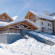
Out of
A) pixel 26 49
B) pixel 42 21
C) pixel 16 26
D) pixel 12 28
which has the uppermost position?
pixel 42 21

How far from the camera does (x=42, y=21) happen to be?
2741cm

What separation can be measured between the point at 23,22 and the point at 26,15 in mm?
11435

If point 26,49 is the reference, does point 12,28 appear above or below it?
above

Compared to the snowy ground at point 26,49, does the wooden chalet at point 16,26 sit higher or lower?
higher

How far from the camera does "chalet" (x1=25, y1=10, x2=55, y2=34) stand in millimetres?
26875

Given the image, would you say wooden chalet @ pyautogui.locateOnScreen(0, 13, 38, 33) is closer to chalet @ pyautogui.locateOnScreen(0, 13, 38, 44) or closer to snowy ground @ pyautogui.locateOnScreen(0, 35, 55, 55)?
chalet @ pyautogui.locateOnScreen(0, 13, 38, 44)

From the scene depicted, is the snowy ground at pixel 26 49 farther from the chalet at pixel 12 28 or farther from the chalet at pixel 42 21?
the chalet at pixel 42 21

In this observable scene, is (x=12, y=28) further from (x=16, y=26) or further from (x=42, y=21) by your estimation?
(x=42, y=21)

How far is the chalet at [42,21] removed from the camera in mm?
26875

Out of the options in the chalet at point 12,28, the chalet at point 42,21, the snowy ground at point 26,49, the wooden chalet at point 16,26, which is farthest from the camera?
the chalet at point 42,21

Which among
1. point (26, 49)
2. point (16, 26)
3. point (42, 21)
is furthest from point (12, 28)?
point (42, 21)

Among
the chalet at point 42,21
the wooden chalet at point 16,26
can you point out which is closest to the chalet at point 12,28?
the wooden chalet at point 16,26

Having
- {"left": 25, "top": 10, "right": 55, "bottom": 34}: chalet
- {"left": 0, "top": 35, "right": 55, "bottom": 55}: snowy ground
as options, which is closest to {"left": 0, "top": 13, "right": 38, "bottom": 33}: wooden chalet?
{"left": 0, "top": 35, "right": 55, "bottom": 55}: snowy ground

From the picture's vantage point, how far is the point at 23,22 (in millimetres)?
18703
